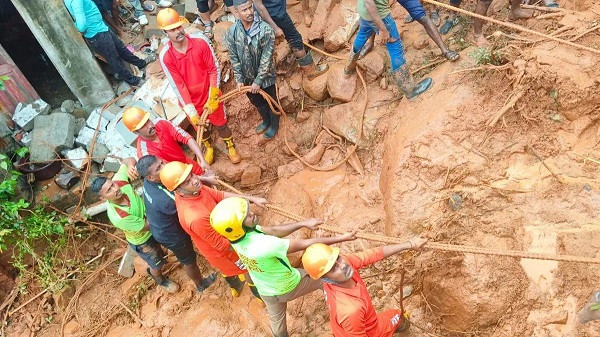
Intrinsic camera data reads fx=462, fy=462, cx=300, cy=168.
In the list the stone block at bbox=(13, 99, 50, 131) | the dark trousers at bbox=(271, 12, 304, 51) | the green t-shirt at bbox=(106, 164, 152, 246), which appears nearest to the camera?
the green t-shirt at bbox=(106, 164, 152, 246)

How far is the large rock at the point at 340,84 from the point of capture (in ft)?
19.0

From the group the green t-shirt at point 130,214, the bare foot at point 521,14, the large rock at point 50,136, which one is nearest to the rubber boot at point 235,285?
the green t-shirt at point 130,214

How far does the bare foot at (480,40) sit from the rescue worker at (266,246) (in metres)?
2.82

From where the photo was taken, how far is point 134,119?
4.32m

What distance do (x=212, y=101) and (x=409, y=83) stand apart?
2.18 m

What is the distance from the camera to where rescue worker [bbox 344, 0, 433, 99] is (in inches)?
181

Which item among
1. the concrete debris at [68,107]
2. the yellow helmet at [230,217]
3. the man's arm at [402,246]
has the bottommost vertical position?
the man's arm at [402,246]

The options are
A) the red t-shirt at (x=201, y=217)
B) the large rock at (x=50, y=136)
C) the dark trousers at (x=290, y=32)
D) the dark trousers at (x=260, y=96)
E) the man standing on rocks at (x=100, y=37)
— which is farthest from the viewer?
the large rock at (x=50, y=136)

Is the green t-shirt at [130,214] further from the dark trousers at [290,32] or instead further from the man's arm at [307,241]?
the dark trousers at [290,32]

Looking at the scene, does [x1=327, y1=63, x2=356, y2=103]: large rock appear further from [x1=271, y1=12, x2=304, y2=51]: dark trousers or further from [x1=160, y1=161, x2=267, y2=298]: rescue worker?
[x1=160, y1=161, x2=267, y2=298]: rescue worker

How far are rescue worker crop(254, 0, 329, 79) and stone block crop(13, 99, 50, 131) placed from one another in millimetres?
3687

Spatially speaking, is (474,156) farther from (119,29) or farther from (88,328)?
(119,29)

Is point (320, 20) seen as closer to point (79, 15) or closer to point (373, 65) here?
point (373, 65)

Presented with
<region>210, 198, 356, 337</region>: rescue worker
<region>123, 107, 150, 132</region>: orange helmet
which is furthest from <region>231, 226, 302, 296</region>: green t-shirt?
<region>123, 107, 150, 132</region>: orange helmet
